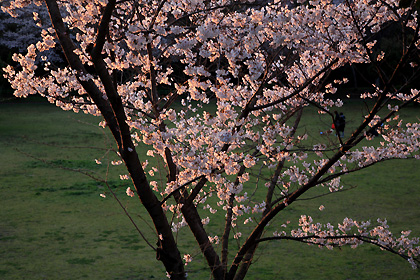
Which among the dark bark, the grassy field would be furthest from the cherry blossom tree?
the grassy field

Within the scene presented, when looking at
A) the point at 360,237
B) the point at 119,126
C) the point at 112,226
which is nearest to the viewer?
the point at 119,126

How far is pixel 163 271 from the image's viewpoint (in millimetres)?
5551

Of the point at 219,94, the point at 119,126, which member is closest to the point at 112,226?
the point at 219,94

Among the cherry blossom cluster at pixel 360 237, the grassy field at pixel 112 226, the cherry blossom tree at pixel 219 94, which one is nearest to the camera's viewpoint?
the cherry blossom tree at pixel 219 94

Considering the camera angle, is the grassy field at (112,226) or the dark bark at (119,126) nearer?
the dark bark at (119,126)

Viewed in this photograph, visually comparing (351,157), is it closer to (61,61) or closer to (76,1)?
(76,1)

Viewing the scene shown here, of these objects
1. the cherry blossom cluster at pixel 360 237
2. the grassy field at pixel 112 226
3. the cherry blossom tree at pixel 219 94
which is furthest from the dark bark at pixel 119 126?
the cherry blossom cluster at pixel 360 237

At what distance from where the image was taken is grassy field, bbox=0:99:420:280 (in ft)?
18.1

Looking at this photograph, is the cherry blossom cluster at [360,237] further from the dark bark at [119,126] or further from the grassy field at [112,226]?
the grassy field at [112,226]

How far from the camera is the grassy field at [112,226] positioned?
552cm

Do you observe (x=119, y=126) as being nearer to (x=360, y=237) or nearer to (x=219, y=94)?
(x=219, y=94)

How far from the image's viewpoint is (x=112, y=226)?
7.09 m

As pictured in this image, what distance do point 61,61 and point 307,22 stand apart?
22.1 meters

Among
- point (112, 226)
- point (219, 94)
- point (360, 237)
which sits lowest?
point (360, 237)
